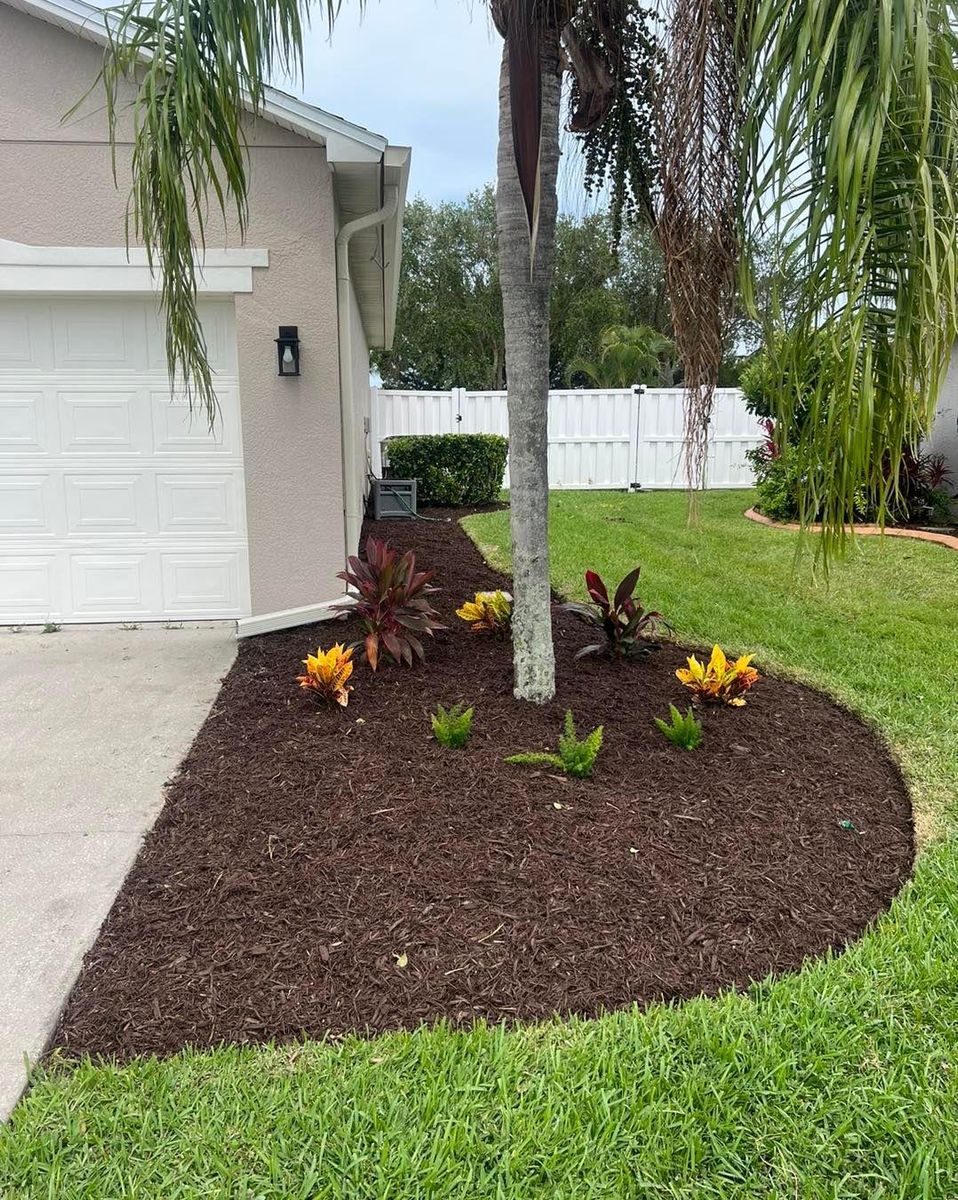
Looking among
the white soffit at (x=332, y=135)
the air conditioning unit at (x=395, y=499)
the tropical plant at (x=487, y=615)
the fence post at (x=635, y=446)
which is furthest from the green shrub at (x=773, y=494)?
the white soffit at (x=332, y=135)

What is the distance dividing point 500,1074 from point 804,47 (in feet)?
8.35

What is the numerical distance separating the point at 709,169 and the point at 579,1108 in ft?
9.48

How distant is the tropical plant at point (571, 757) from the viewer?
340 cm

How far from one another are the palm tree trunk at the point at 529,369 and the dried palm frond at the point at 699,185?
721 millimetres

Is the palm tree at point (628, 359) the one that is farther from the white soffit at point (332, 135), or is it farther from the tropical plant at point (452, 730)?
the tropical plant at point (452, 730)

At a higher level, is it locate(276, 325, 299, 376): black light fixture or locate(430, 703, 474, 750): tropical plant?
locate(276, 325, 299, 376): black light fixture

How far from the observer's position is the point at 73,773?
12.5 feet

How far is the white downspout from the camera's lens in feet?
18.8

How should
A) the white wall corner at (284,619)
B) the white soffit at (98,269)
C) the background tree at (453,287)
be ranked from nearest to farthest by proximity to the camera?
1. the white soffit at (98,269)
2. the white wall corner at (284,619)
3. the background tree at (453,287)

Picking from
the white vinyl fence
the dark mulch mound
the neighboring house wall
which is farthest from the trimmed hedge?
the dark mulch mound

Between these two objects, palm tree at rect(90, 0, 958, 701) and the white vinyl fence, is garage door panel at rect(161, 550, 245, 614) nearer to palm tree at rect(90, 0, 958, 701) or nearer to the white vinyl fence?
palm tree at rect(90, 0, 958, 701)

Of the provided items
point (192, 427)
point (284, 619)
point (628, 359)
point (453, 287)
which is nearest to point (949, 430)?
point (284, 619)

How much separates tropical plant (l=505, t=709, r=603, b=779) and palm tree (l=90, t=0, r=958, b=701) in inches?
23.7

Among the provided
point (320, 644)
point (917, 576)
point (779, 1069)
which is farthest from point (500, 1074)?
point (917, 576)
